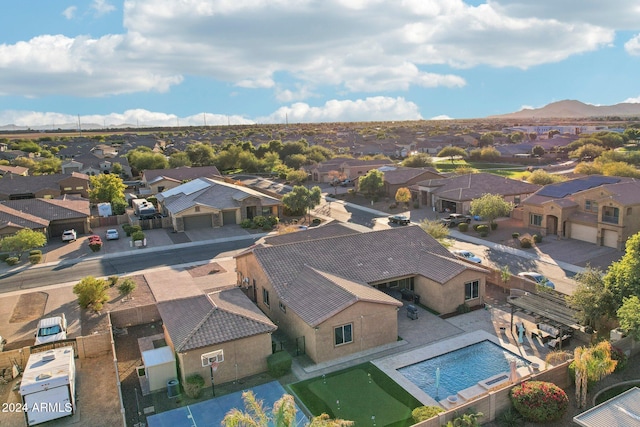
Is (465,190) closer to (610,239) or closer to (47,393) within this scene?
(610,239)

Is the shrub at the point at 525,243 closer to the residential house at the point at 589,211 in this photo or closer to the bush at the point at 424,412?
the residential house at the point at 589,211

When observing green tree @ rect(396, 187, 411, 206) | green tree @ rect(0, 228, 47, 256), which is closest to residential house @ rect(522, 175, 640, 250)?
green tree @ rect(396, 187, 411, 206)

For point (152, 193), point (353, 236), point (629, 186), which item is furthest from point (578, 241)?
point (152, 193)

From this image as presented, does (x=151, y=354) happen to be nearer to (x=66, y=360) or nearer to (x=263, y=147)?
(x=66, y=360)

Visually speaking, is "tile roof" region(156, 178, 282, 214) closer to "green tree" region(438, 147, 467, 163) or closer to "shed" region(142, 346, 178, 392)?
"shed" region(142, 346, 178, 392)

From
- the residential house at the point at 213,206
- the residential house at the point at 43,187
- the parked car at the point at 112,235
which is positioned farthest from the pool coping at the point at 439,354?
the residential house at the point at 43,187

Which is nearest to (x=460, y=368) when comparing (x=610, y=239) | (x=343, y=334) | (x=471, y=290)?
(x=343, y=334)
